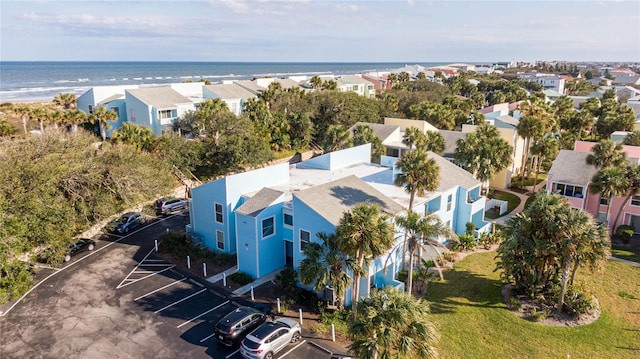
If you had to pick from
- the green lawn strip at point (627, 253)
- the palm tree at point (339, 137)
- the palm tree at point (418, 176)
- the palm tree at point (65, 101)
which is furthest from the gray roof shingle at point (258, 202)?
the palm tree at point (65, 101)

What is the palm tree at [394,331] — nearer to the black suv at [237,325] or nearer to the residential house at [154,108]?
the black suv at [237,325]

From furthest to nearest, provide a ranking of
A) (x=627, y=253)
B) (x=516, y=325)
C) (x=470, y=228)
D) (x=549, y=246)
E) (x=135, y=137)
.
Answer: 1. (x=135, y=137)
2. (x=470, y=228)
3. (x=627, y=253)
4. (x=516, y=325)
5. (x=549, y=246)

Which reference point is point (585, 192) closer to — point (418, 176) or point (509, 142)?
point (509, 142)

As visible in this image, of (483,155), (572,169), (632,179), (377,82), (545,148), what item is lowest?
(572,169)

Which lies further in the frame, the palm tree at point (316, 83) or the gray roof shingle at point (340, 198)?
the palm tree at point (316, 83)

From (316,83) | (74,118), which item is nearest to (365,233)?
(74,118)

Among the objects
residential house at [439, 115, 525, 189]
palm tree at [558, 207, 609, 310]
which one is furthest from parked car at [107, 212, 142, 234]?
residential house at [439, 115, 525, 189]

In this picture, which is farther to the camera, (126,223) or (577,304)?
(126,223)

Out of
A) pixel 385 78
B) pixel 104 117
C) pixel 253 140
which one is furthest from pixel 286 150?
pixel 385 78
